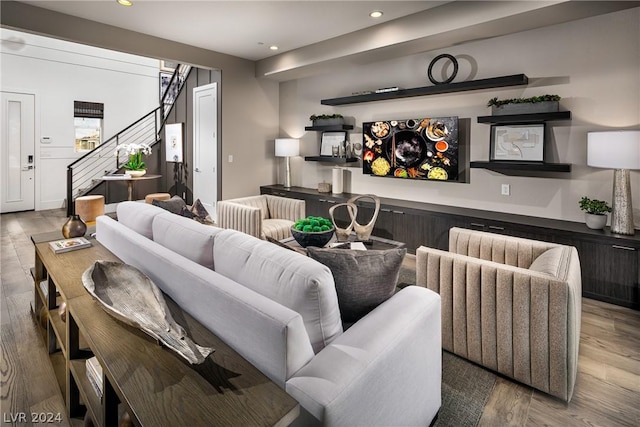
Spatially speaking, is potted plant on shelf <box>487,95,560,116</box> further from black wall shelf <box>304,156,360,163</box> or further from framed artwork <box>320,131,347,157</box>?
framed artwork <box>320,131,347,157</box>

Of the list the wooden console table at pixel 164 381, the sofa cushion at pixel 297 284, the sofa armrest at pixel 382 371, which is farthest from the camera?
the sofa cushion at pixel 297 284

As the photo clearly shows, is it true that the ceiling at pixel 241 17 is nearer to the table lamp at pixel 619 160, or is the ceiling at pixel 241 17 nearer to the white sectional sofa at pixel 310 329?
the table lamp at pixel 619 160

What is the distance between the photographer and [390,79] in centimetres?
474

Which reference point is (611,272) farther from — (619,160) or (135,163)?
(135,163)

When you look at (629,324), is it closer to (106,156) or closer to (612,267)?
(612,267)

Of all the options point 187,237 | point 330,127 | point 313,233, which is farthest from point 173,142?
point 187,237

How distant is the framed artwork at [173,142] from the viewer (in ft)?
22.1

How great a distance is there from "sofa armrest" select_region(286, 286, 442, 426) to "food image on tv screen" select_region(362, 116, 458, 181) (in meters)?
2.90

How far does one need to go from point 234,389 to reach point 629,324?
3055 mm

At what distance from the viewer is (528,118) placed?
3484mm

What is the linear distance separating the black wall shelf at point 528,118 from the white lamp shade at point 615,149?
424mm

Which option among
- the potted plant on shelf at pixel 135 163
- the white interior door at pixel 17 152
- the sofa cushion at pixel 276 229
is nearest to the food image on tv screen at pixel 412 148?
the sofa cushion at pixel 276 229

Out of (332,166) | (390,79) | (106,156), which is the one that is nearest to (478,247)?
(390,79)

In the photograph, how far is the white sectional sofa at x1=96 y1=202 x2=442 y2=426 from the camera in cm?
112
